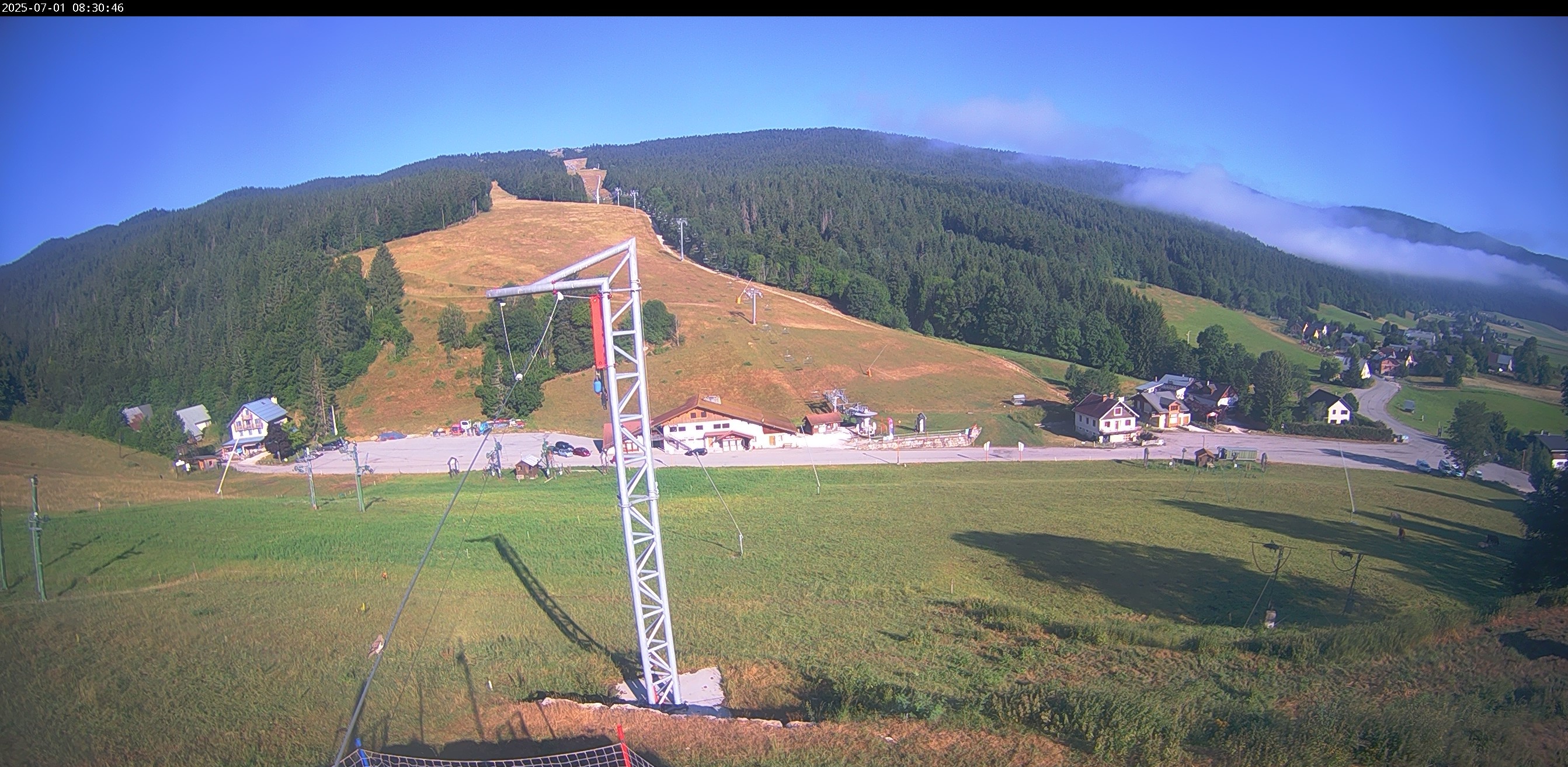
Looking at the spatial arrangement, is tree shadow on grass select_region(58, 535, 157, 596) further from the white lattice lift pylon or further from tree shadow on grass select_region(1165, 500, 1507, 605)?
tree shadow on grass select_region(1165, 500, 1507, 605)

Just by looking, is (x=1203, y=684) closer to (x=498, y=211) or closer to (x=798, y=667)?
(x=798, y=667)

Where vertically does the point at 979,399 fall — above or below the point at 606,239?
below

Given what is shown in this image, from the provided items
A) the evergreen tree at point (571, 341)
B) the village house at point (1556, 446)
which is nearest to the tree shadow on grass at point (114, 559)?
the evergreen tree at point (571, 341)

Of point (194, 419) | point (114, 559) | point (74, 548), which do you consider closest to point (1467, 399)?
point (114, 559)

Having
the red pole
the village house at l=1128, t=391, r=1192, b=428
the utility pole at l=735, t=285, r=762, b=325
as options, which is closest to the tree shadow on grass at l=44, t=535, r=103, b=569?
the red pole

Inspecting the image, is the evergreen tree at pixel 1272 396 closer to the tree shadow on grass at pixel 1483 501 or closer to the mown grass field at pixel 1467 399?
the mown grass field at pixel 1467 399

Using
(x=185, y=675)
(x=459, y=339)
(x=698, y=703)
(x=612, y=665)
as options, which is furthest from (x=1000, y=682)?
(x=459, y=339)

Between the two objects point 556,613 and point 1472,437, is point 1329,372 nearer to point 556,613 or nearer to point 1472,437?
point 1472,437
